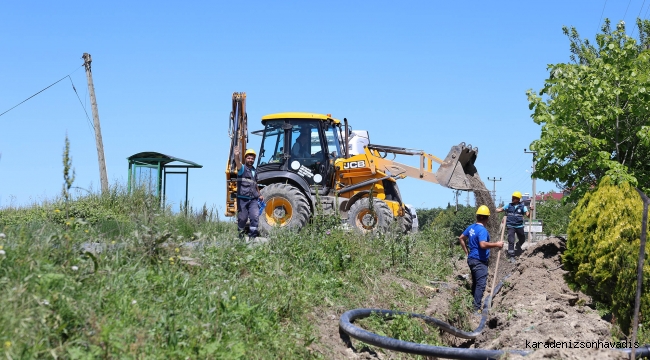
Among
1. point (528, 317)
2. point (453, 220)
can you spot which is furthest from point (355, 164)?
point (453, 220)

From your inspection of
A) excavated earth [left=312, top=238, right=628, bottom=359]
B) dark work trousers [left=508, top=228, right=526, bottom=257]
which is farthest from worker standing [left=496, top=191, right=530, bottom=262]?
excavated earth [left=312, top=238, right=628, bottom=359]

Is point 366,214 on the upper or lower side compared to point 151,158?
lower

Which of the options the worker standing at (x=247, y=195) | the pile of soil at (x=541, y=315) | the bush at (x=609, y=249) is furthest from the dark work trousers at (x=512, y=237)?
the worker standing at (x=247, y=195)

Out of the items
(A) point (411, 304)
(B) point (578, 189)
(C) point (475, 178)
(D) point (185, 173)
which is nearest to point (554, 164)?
(B) point (578, 189)

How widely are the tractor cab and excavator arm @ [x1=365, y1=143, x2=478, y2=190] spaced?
1.12m

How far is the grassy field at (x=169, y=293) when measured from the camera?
537 centimetres

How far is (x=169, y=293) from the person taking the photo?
271 inches

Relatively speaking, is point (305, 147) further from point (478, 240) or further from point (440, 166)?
point (478, 240)

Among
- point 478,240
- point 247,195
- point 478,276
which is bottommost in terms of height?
point 478,276

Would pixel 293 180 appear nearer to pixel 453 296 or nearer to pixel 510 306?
pixel 453 296

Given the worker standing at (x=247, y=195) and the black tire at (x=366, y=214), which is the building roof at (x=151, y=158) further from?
the worker standing at (x=247, y=195)

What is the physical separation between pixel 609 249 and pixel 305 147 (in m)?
9.79

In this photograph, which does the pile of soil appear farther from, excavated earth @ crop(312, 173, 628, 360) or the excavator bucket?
the excavator bucket

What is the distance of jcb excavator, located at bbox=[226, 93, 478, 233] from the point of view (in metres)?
18.1
